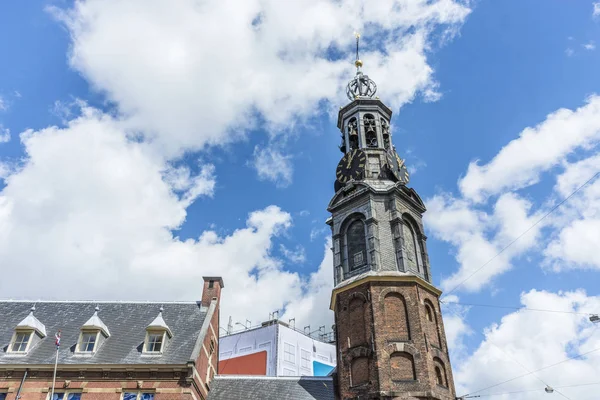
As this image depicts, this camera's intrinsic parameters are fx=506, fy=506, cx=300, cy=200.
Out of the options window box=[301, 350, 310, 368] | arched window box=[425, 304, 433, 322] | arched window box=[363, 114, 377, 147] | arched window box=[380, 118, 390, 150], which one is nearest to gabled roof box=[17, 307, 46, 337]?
arched window box=[425, 304, 433, 322]

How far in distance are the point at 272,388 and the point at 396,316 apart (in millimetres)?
8257

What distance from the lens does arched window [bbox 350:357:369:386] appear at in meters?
26.4

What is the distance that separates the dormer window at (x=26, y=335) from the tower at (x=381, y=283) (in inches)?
676

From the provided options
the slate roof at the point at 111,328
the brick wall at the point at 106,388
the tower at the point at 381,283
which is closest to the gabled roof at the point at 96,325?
the slate roof at the point at 111,328

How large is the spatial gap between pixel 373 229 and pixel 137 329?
1523cm

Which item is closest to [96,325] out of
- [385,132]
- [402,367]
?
[402,367]

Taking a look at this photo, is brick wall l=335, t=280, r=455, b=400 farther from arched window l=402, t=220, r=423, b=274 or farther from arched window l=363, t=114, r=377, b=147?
arched window l=363, t=114, r=377, b=147

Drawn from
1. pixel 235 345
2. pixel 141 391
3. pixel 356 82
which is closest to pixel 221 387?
pixel 141 391

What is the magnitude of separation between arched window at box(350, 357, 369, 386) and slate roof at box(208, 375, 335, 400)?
84.4 inches

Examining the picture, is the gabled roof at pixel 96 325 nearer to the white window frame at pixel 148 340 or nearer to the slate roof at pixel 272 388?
the white window frame at pixel 148 340

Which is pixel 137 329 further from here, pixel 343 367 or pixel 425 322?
pixel 425 322

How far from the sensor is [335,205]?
3381 cm

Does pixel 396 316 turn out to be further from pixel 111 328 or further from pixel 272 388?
pixel 111 328

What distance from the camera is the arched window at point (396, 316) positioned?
27125 mm
